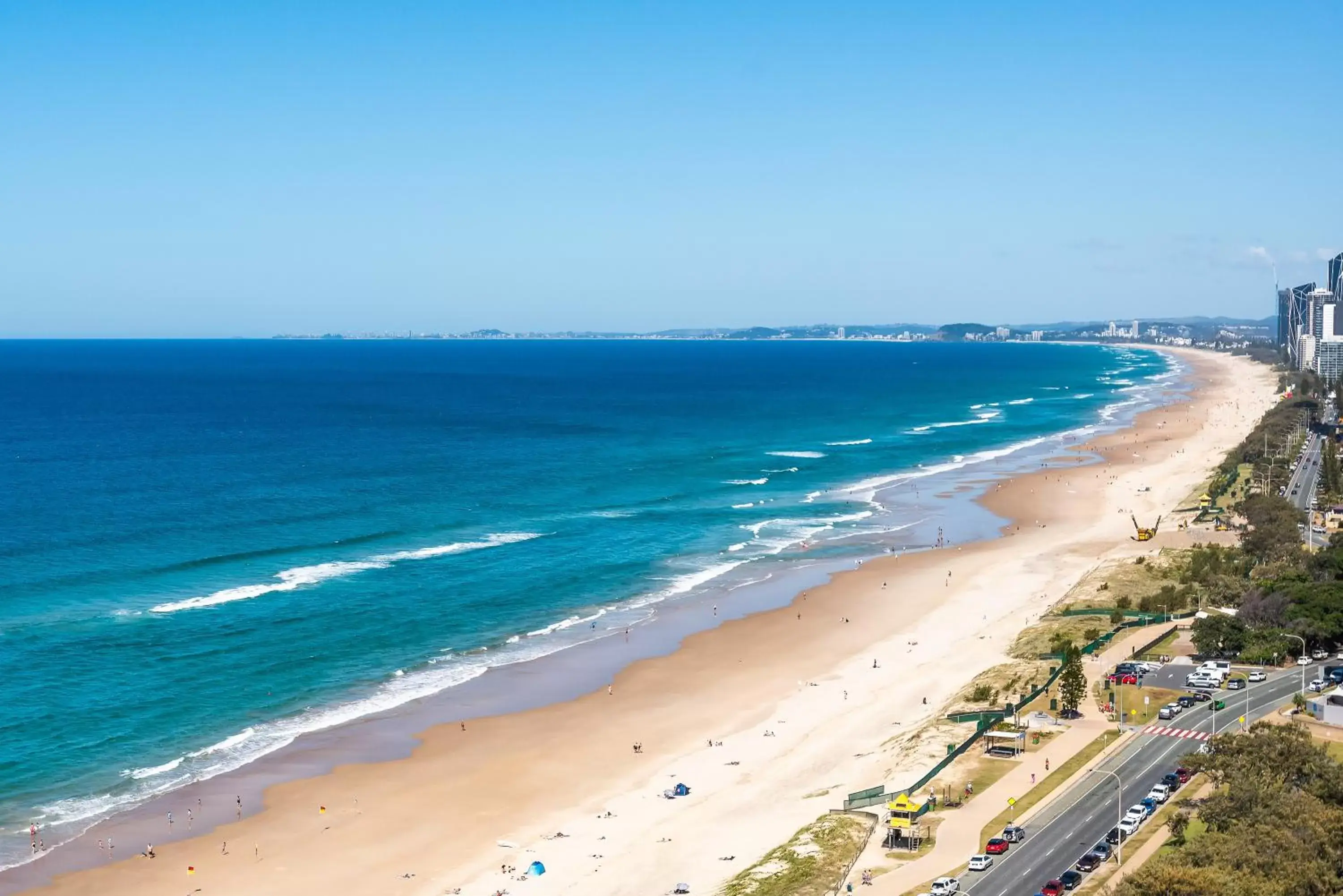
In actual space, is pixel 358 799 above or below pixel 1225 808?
below

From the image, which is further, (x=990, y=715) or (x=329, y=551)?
(x=329, y=551)

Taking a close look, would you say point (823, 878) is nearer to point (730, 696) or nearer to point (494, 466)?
point (730, 696)

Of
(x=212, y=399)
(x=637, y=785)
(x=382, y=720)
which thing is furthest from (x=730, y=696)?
(x=212, y=399)

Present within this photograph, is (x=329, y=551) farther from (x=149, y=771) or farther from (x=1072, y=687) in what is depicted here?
(x=1072, y=687)

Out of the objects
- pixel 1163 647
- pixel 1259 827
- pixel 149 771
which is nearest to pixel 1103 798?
pixel 1259 827

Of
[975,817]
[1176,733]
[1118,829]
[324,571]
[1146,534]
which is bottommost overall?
Result: [975,817]

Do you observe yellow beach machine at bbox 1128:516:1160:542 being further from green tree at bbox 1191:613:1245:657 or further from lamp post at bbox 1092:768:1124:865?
lamp post at bbox 1092:768:1124:865
